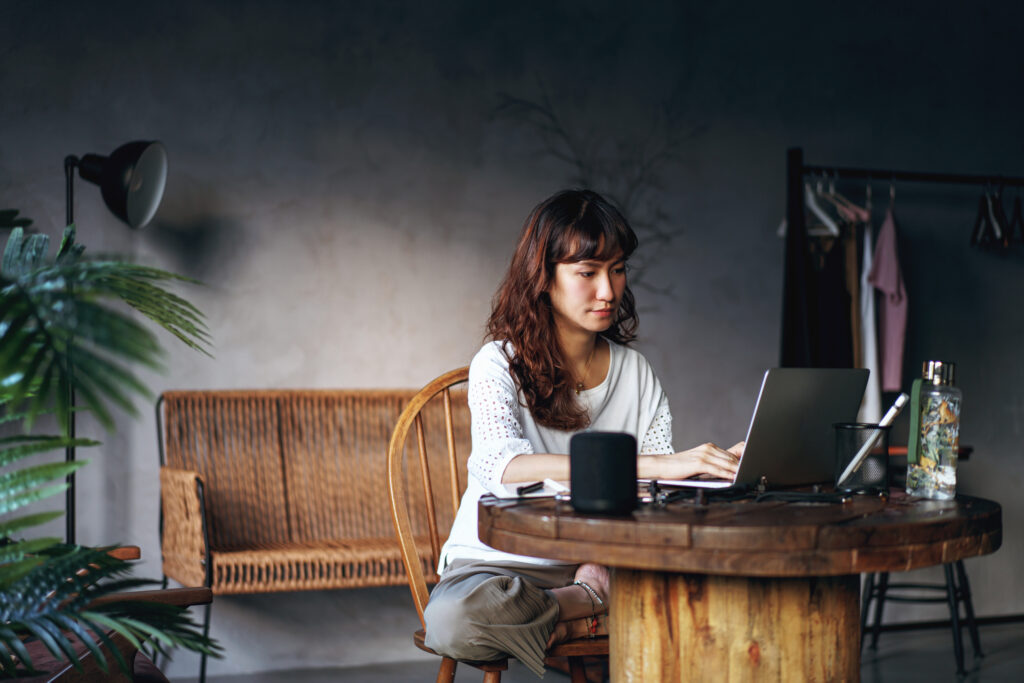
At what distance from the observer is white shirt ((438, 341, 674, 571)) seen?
170 centimetres

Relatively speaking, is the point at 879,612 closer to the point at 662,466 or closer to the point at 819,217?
the point at 819,217

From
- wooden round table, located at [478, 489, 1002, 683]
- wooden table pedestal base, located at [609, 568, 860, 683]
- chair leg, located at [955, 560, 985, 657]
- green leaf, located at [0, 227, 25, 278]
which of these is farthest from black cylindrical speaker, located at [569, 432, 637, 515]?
chair leg, located at [955, 560, 985, 657]

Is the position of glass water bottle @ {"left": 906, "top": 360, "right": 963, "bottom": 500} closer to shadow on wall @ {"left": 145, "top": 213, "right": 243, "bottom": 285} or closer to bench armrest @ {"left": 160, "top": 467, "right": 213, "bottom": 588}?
bench armrest @ {"left": 160, "top": 467, "right": 213, "bottom": 588}

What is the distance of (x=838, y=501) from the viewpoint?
4.55 feet

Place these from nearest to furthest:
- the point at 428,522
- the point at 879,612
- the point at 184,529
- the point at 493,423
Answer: the point at 493,423, the point at 428,522, the point at 184,529, the point at 879,612

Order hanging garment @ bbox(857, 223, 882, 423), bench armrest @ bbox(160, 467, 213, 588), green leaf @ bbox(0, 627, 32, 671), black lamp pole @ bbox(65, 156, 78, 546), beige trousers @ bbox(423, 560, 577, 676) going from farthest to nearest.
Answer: hanging garment @ bbox(857, 223, 882, 423) < black lamp pole @ bbox(65, 156, 78, 546) < bench armrest @ bbox(160, 467, 213, 588) < beige trousers @ bbox(423, 560, 577, 676) < green leaf @ bbox(0, 627, 32, 671)

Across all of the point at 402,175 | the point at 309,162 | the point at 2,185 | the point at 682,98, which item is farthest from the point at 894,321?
the point at 2,185

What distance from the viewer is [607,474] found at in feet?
4.11

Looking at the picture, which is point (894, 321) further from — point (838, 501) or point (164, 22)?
point (164, 22)

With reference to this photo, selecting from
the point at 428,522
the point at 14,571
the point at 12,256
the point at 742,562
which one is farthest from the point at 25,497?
the point at 428,522

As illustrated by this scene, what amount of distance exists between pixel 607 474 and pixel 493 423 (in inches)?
20.0

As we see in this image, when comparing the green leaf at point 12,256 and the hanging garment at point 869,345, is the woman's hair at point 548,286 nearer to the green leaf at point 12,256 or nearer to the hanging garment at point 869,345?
the green leaf at point 12,256

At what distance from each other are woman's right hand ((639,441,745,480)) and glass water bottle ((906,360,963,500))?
0.90 feet

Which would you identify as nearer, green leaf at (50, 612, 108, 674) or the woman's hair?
green leaf at (50, 612, 108, 674)
